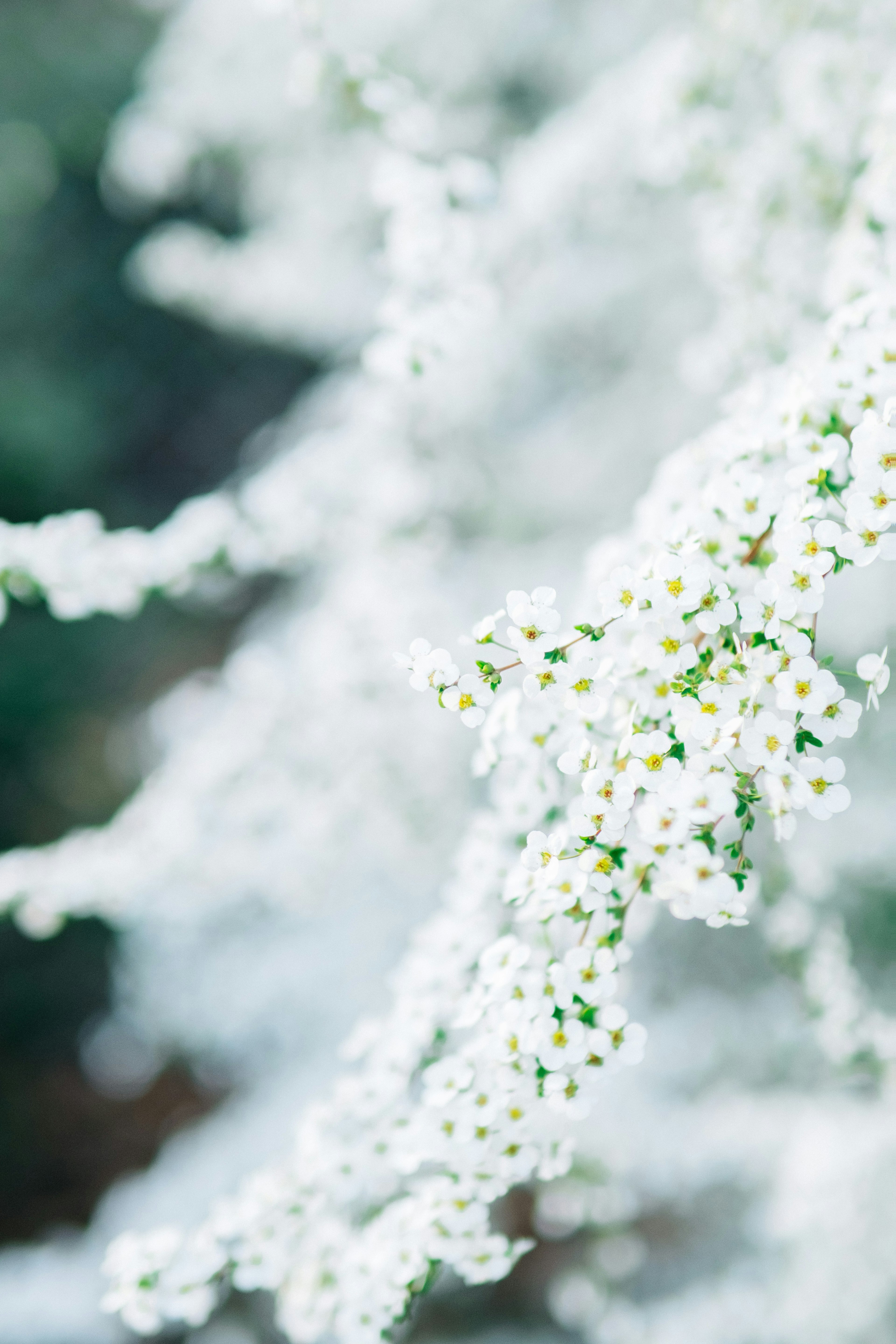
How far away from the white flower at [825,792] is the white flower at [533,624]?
9.2 inches

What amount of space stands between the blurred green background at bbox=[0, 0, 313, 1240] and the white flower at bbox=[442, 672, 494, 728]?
10.2 ft

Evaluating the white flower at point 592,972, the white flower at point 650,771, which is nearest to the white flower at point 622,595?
the white flower at point 650,771

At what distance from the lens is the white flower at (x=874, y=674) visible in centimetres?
72

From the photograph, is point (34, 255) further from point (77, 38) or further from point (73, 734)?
point (73, 734)

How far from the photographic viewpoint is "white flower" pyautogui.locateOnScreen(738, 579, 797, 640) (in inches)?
28.6

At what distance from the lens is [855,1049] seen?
1.48 metres

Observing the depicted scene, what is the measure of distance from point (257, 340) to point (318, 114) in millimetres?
1939

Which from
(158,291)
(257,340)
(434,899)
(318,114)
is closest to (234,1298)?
(434,899)

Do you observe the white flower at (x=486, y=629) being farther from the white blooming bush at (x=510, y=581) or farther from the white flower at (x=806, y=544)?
the white flower at (x=806, y=544)

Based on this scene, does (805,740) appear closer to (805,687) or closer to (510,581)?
(805,687)

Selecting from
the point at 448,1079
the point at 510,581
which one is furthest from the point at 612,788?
the point at 510,581

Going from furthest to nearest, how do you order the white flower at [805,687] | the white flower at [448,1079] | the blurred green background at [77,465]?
the blurred green background at [77,465], the white flower at [448,1079], the white flower at [805,687]

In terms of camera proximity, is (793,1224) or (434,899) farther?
(434,899)

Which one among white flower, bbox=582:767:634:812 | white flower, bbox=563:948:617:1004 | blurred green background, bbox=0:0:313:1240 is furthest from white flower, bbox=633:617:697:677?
blurred green background, bbox=0:0:313:1240
